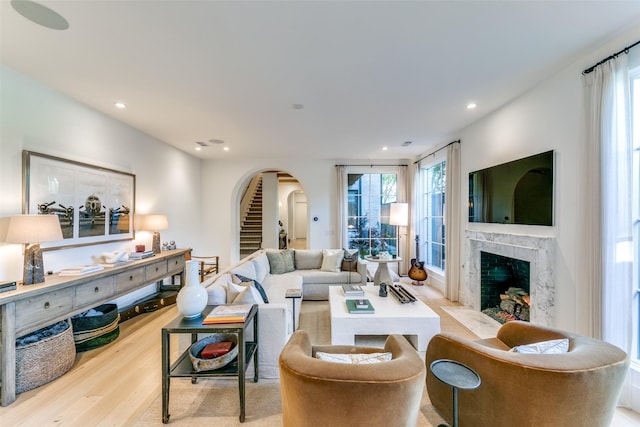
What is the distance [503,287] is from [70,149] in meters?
5.66

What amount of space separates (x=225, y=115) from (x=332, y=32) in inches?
82.2

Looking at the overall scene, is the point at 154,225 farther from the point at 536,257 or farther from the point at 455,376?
the point at 536,257

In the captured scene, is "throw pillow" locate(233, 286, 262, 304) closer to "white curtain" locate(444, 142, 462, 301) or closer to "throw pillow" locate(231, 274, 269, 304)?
"throw pillow" locate(231, 274, 269, 304)

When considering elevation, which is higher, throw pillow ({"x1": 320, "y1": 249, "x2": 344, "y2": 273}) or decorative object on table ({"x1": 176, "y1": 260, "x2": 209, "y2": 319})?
decorative object on table ({"x1": 176, "y1": 260, "x2": 209, "y2": 319})

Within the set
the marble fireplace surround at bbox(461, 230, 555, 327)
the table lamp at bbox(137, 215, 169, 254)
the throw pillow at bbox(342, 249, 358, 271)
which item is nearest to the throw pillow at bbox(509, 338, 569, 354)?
the marble fireplace surround at bbox(461, 230, 555, 327)

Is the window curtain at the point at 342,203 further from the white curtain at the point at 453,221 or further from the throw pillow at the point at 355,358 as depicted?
the throw pillow at the point at 355,358

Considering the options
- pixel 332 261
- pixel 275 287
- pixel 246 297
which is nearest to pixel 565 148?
pixel 246 297

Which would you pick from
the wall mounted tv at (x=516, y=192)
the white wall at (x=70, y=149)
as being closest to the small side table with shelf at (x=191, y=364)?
the white wall at (x=70, y=149)

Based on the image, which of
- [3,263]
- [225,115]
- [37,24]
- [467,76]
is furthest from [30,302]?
[467,76]

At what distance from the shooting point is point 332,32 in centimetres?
192

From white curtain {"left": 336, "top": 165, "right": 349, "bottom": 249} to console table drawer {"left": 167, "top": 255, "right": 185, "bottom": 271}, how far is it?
3.29 meters

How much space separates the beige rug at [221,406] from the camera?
1863 mm

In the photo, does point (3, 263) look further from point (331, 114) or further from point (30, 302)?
point (331, 114)

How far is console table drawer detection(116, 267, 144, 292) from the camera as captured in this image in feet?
10.1
